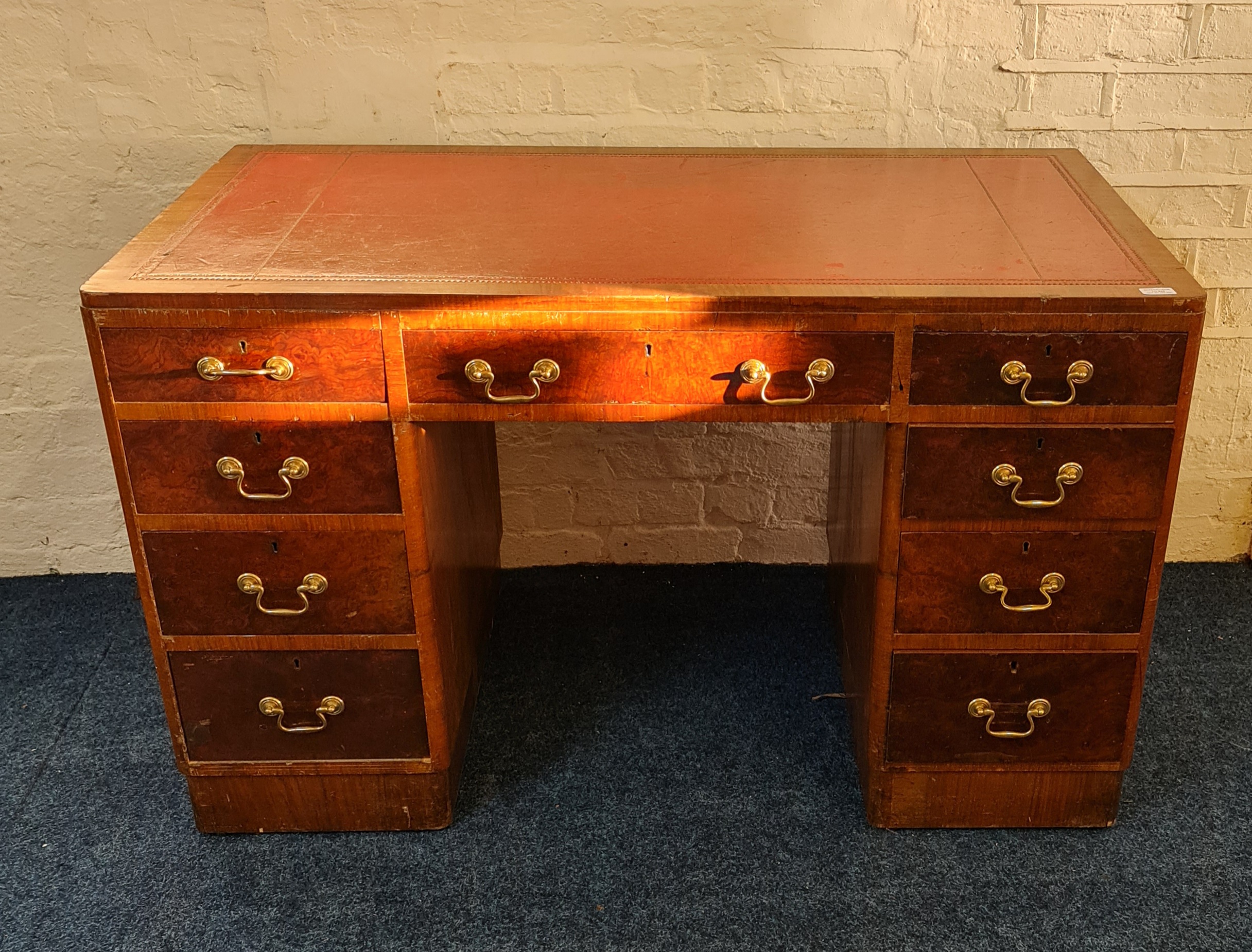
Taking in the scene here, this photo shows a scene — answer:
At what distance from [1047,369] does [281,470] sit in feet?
A: 3.65

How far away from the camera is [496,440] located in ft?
8.90

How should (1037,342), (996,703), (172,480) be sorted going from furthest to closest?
(996,703) → (172,480) → (1037,342)

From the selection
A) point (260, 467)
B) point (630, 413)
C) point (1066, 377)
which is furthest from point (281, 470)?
point (1066, 377)

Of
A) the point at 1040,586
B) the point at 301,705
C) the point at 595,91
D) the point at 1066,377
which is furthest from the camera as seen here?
the point at 595,91

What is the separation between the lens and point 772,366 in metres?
1.80

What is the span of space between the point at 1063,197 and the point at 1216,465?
0.96 metres

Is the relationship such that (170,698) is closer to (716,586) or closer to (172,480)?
(172,480)

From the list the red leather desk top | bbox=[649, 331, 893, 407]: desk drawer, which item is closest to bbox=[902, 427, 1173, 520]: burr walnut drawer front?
bbox=[649, 331, 893, 407]: desk drawer

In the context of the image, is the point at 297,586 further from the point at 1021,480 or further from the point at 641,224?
the point at 1021,480

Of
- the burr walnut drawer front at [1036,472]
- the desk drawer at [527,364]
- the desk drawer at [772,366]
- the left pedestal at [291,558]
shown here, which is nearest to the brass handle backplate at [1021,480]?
the burr walnut drawer front at [1036,472]

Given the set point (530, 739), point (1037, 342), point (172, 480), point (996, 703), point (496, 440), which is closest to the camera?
point (1037, 342)

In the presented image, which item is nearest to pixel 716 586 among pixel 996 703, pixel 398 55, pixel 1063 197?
pixel 996 703

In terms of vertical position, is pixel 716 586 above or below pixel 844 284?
below

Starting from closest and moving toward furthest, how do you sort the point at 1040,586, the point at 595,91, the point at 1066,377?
the point at 1066,377, the point at 1040,586, the point at 595,91
